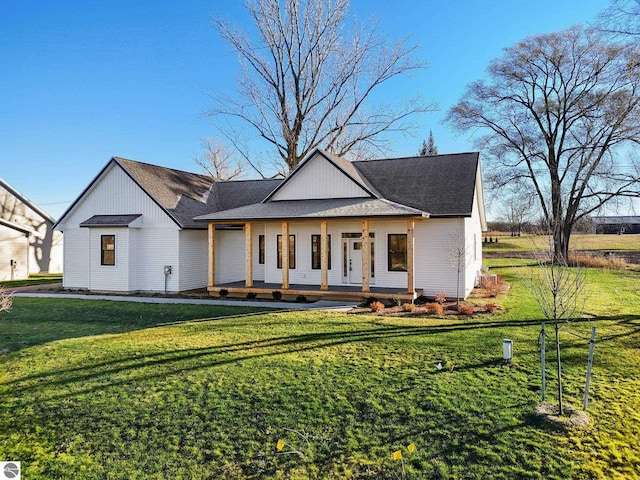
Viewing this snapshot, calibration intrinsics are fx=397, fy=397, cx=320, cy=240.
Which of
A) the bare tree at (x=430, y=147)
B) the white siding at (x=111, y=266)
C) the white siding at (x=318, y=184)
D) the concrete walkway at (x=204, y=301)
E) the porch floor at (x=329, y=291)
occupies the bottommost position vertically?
the concrete walkway at (x=204, y=301)

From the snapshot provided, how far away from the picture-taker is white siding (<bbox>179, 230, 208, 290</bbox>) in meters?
18.0

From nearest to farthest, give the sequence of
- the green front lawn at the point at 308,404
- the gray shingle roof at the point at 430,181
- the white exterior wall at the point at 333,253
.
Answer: the green front lawn at the point at 308,404 → the gray shingle roof at the point at 430,181 → the white exterior wall at the point at 333,253

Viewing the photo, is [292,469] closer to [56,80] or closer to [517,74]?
[56,80]

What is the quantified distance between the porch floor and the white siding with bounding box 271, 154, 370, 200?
13.1 feet

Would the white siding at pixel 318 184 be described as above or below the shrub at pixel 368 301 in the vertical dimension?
above

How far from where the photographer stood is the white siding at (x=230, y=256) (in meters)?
20.1

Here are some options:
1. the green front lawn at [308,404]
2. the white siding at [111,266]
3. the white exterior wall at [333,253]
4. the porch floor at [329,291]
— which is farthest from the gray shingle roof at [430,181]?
the white siding at [111,266]

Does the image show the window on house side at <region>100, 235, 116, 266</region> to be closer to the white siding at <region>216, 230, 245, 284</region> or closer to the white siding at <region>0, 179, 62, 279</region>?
the white siding at <region>216, 230, 245, 284</region>

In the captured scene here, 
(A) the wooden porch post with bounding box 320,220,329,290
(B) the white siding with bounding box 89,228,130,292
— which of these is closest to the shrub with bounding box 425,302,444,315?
(A) the wooden porch post with bounding box 320,220,329,290

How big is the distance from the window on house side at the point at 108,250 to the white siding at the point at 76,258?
3.58 feet

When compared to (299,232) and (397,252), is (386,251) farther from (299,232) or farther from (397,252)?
(299,232)

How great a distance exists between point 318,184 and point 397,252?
4.68 metres

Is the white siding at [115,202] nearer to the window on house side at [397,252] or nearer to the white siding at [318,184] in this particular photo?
the white siding at [318,184]

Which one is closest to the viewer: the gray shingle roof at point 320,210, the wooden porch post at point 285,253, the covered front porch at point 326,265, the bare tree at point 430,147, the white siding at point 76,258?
the gray shingle roof at point 320,210
